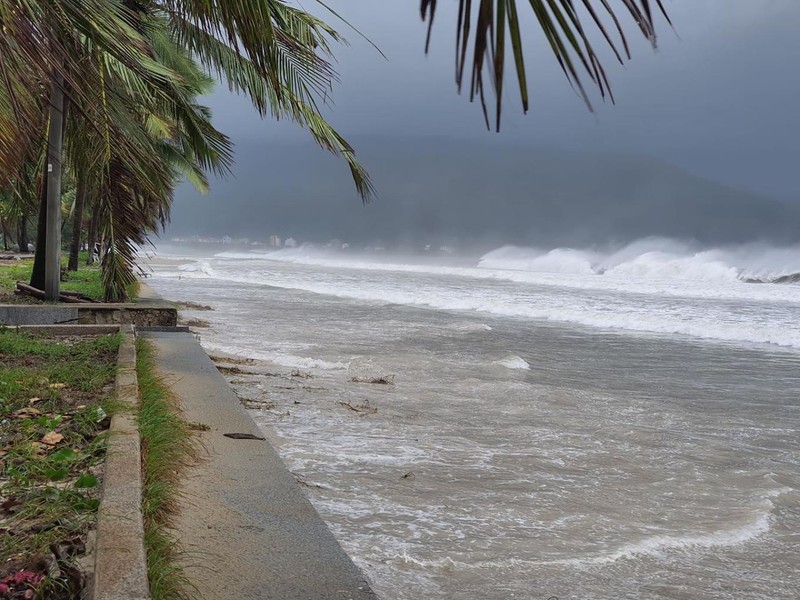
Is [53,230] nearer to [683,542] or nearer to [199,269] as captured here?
[683,542]

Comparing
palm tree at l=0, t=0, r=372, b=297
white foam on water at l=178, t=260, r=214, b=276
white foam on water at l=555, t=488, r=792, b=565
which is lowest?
white foam on water at l=555, t=488, r=792, b=565

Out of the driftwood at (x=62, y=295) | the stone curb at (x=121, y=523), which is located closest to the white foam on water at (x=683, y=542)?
the stone curb at (x=121, y=523)

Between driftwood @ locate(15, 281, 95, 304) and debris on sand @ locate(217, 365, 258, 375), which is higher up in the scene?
driftwood @ locate(15, 281, 95, 304)

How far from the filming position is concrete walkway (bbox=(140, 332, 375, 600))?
2.18 meters

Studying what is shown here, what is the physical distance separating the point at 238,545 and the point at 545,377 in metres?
6.65

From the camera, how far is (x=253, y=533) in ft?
8.42

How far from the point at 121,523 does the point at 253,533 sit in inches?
18.5

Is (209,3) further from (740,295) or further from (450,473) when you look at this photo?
(740,295)

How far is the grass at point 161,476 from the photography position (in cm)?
207

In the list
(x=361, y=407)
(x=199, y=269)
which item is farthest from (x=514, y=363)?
(x=199, y=269)

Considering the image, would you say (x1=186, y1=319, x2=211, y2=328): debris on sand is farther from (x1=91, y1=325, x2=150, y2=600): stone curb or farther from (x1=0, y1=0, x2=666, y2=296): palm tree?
(x1=91, y1=325, x2=150, y2=600): stone curb

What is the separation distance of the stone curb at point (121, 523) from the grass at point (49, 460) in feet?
0.30

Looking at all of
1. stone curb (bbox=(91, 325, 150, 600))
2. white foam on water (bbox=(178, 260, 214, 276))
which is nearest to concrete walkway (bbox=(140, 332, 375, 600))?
stone curb (bbox=(91, 325, 150, 600))

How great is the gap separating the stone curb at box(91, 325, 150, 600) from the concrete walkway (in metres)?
0.20
